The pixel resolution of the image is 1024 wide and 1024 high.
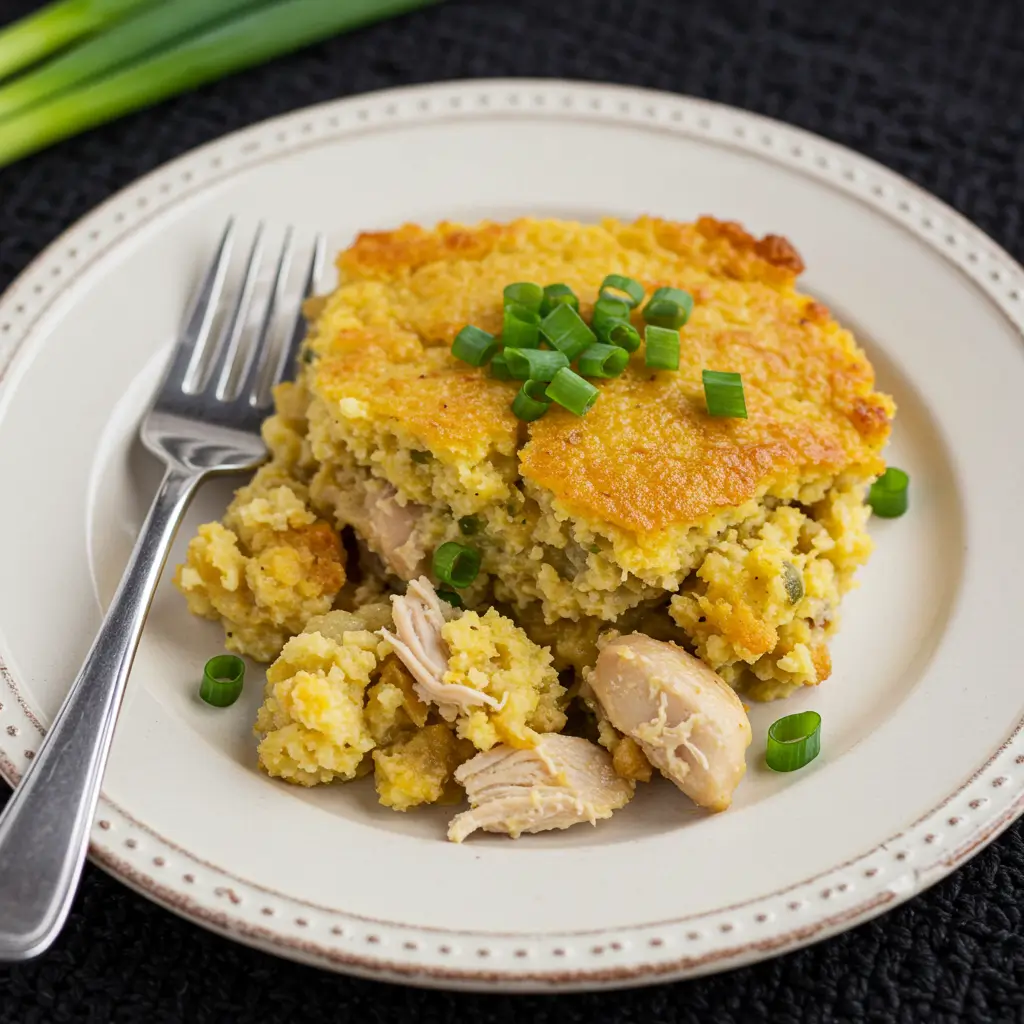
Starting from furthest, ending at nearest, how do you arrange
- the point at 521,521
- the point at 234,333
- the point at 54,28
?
1. the point at 54,28
2. the point at 234,333
3. the point at 521,521

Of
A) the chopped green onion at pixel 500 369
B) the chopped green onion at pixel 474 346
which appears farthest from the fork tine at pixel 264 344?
the chopped green onion at pixel 500 369

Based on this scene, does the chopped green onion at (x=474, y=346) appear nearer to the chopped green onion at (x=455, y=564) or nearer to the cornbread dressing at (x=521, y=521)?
the cornbread dressing at (x=521, y=521)

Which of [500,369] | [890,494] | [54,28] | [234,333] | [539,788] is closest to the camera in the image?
[539,788]

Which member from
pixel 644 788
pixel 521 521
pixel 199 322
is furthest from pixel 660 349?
pixel 199 322

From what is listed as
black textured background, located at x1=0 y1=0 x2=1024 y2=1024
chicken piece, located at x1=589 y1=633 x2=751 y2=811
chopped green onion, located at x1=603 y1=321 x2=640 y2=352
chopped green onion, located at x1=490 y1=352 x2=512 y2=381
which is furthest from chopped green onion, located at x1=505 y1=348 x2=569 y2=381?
black textured background, located at x1=0 y1=0 x2=1024 y2=1024

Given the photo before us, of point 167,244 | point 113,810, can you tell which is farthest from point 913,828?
point 167,244

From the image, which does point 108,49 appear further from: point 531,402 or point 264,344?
point 531,402

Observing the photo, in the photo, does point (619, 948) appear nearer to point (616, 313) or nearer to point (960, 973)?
point (960, 973)
